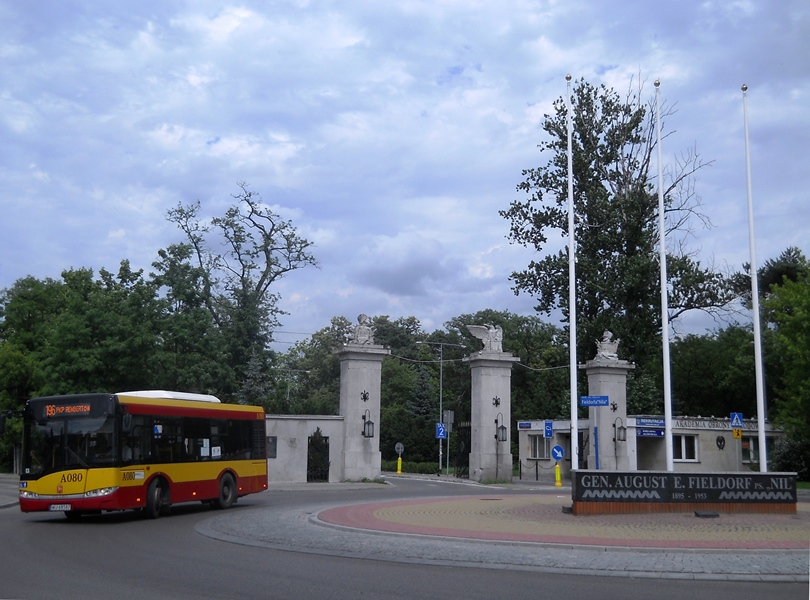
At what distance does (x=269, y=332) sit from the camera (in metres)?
52.5

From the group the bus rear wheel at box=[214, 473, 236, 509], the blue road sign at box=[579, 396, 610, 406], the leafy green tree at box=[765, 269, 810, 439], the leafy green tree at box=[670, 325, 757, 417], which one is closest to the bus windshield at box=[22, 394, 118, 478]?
the bus rear wheel at box=[214, 473, 236, 509]

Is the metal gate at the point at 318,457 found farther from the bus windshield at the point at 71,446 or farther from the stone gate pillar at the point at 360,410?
the bus windshield at the point at 71,446

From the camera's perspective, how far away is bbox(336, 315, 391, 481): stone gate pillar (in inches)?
1416

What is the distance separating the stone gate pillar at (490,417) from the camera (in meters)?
39.1

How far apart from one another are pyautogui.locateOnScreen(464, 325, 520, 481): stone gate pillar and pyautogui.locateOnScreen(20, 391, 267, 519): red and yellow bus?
18.9 metres

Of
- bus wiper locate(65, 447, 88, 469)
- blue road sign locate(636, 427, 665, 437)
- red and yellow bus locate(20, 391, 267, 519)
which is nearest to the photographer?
red and yellow bus locate(20, 391, 267, 519)

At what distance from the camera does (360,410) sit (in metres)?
36.2

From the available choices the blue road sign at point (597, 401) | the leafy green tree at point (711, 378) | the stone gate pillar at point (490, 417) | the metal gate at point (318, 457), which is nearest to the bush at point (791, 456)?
the leafy green tree at point (711, 378)

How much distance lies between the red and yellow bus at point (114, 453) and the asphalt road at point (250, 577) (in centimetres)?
227

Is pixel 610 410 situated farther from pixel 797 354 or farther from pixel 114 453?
pixel 114 453

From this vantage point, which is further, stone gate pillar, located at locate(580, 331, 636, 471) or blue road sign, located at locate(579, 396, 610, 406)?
stone gate pillar, located at locate(580, 331, 636, 471)

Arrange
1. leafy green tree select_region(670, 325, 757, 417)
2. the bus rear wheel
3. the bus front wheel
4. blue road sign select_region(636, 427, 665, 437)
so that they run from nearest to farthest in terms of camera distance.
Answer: the bus front wheel
the bus rear wheel
blue road sign select_region(636, 427, 665, 437)
leafy green tree select_region(670, 325, 757, 417)

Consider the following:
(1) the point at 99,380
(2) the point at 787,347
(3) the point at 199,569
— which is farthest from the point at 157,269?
(3) the point at 199,569

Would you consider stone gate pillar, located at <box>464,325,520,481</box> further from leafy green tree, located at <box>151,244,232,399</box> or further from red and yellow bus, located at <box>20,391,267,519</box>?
red and yellow bus, located at <box>20,391,267,519</box>
